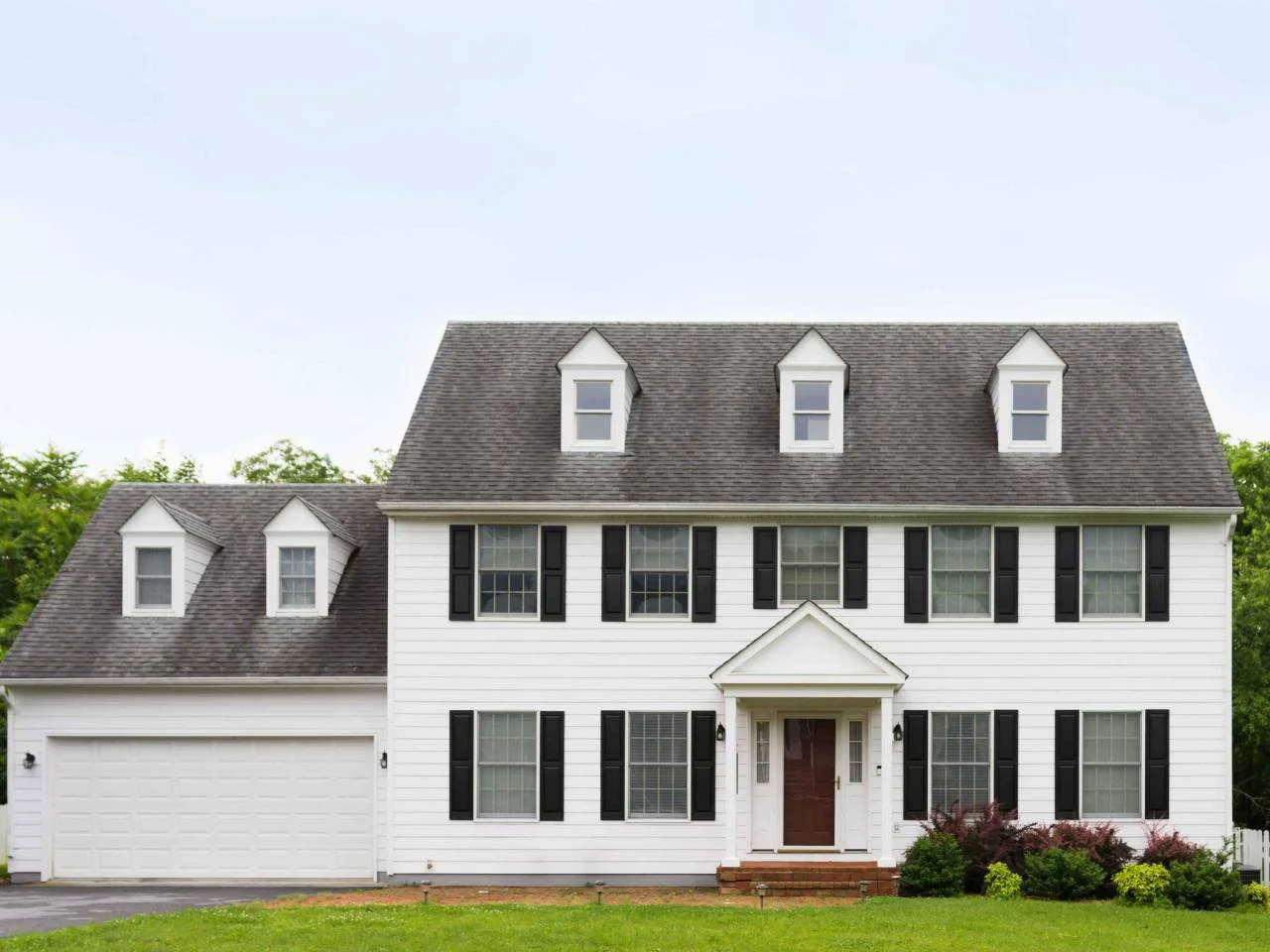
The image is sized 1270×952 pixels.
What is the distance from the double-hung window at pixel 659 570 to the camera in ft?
70.2

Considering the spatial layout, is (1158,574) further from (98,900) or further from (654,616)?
(98,900)

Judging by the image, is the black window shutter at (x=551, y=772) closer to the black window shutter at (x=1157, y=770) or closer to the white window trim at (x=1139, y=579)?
the white window trim at (x=1139, y=579)

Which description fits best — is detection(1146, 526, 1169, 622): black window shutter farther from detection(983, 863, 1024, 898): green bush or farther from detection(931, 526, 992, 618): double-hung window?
detection(983, 863, 1024, 898): green bush

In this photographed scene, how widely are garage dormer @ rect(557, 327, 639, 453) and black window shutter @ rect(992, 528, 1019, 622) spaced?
622 cm

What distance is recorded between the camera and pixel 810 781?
838 inches

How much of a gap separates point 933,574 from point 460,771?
7999 millimetres

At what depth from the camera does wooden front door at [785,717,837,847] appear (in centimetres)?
2116

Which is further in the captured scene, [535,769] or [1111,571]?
[1111,571]

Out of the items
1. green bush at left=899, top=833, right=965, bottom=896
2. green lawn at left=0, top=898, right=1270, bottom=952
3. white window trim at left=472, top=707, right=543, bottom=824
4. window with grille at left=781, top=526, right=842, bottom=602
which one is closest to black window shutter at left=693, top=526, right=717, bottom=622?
window with grille at left=781, top=526, right=842, bottom=602

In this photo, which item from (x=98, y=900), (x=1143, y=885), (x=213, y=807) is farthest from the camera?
(x=213, y=807)

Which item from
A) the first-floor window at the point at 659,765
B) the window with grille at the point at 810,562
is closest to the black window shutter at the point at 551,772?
the first-floor window at the point at 659,765

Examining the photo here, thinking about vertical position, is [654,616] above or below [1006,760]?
above

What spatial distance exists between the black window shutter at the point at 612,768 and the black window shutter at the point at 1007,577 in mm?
6129

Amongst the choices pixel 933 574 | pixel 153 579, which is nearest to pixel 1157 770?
pixel 933 574
